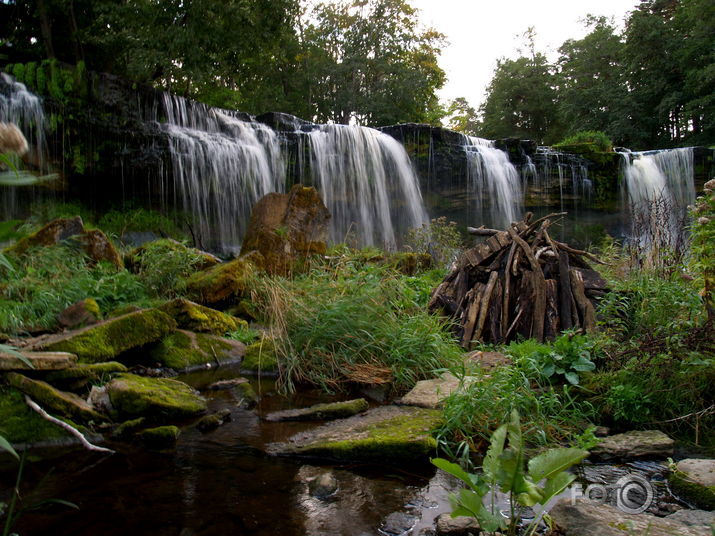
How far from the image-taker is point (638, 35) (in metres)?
27.3

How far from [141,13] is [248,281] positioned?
11.7 m

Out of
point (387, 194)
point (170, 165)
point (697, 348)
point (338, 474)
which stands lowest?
point (338, 474)

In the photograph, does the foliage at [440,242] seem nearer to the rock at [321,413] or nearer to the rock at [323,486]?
the rock at [321,413]

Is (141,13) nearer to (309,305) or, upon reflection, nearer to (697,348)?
(309,305)

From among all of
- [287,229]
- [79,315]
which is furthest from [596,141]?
[79,315]

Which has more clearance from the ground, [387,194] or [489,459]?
[387,194]

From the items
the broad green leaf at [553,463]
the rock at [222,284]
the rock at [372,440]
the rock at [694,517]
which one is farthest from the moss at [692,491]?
the rock at [222,284]

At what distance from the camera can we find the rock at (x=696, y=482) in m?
2.22

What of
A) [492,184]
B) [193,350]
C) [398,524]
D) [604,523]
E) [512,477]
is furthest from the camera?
[492,184]

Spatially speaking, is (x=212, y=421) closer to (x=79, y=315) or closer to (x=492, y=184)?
(x=79, y=315)

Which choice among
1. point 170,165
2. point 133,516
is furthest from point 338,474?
point 170,165

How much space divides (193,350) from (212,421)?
2079mm

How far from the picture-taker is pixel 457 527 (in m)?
2.00

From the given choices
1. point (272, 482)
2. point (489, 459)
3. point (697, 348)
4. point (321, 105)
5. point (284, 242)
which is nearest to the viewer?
point (489, 459)
